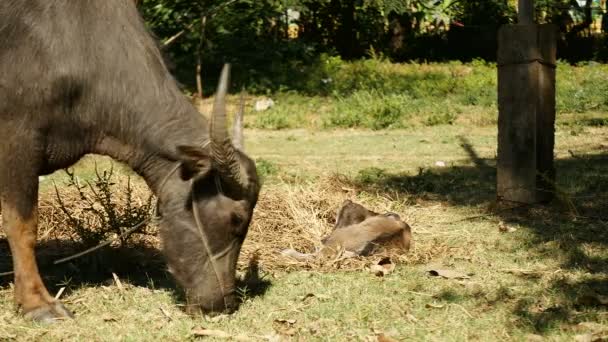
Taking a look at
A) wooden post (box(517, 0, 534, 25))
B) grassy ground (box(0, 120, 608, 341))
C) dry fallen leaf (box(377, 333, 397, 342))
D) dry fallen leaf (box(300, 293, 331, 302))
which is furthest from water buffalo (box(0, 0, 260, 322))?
wooden post (box(517, 0, 534, 25))

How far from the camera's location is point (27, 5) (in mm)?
4891

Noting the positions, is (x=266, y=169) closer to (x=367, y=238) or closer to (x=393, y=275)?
(x=367, y=238)

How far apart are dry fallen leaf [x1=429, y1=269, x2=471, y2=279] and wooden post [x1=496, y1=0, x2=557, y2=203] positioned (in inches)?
70.0

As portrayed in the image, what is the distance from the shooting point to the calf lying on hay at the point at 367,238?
5.83m

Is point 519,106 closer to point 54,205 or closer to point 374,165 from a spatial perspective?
point 374,165

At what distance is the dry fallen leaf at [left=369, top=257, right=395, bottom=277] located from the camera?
5.49 m

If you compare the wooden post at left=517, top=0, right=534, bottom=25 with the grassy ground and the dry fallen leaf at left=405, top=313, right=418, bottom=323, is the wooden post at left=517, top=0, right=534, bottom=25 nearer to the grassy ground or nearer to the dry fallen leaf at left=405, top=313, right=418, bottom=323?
the grassy ground

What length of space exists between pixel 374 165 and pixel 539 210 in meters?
2.81

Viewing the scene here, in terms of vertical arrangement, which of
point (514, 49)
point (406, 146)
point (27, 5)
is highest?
point (27, 5)

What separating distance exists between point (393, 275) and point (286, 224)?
1.36 meters

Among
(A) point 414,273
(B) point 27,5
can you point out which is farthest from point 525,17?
(B) point 27,5

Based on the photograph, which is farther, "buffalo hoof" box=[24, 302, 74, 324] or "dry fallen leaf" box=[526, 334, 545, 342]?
"buffalo hoof" box=[24, 302, 74, 324]

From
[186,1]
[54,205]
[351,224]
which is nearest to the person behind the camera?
[351,224]

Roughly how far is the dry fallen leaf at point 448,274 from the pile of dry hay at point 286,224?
12.0 inches
